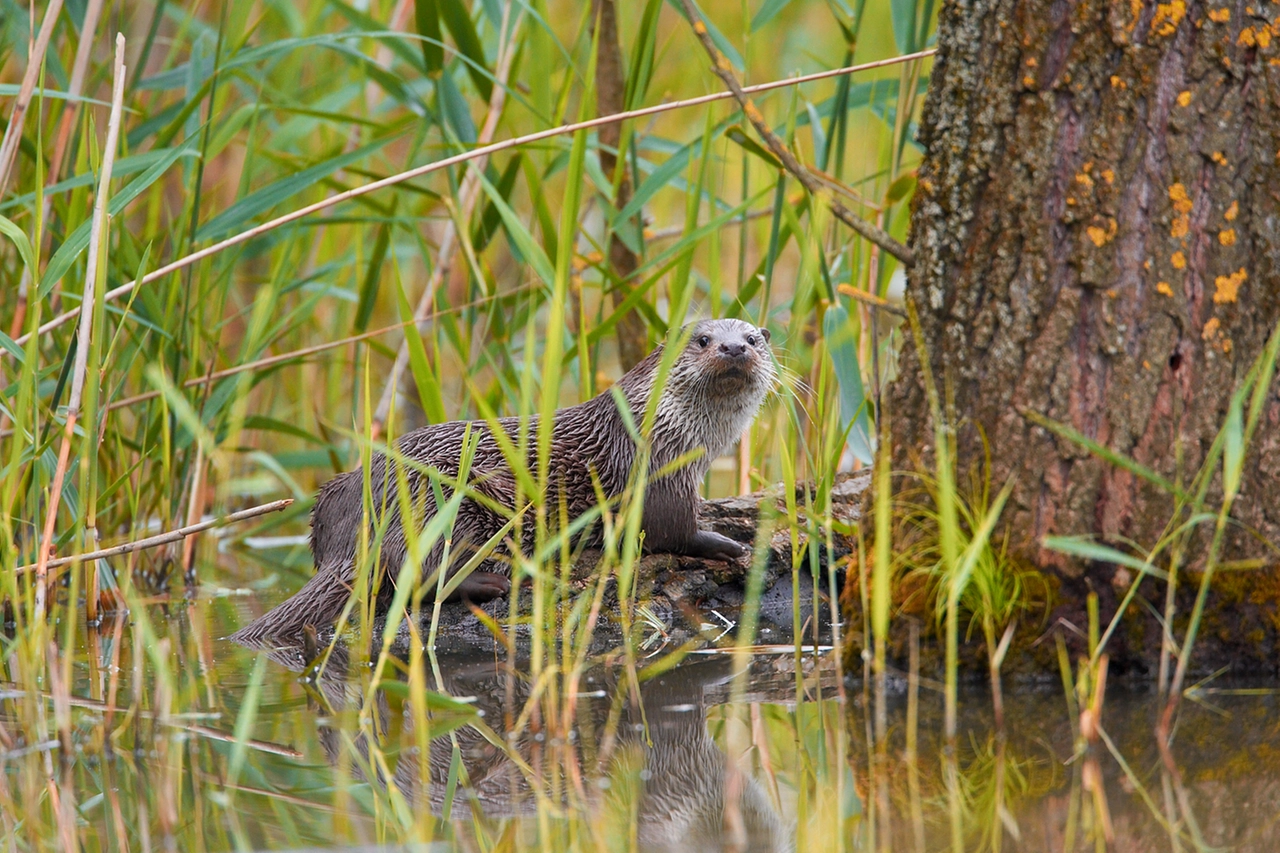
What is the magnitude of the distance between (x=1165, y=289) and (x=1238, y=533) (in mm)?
406

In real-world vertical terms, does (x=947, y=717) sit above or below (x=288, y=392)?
below

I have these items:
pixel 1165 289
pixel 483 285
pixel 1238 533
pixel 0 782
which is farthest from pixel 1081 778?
pixel 483 285

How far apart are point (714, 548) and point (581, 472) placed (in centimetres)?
41

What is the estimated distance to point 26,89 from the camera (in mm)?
2885

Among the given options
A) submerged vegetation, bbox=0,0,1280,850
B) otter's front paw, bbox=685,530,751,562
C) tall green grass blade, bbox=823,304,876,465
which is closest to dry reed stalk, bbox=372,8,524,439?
submerged vegetation, bbox=0,0,1280,850

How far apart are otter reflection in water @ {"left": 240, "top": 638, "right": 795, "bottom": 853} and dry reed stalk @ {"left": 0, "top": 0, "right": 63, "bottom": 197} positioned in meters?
1.33

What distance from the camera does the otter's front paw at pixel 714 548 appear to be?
3309 millimetres

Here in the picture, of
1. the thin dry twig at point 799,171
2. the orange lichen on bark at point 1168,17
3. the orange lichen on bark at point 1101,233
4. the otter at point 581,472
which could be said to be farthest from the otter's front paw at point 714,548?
the orange lichen on bark at point 1168,17

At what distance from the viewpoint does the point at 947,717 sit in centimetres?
199

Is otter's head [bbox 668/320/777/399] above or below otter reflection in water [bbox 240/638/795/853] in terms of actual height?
above

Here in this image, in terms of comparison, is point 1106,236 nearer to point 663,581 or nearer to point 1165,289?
point 1165,289

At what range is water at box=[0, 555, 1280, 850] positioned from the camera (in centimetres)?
164

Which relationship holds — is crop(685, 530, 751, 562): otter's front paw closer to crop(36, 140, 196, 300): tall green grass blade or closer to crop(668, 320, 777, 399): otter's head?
crop(668, 320, 777, 399): otter's head

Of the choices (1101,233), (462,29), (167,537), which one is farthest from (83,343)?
(1101,233)
